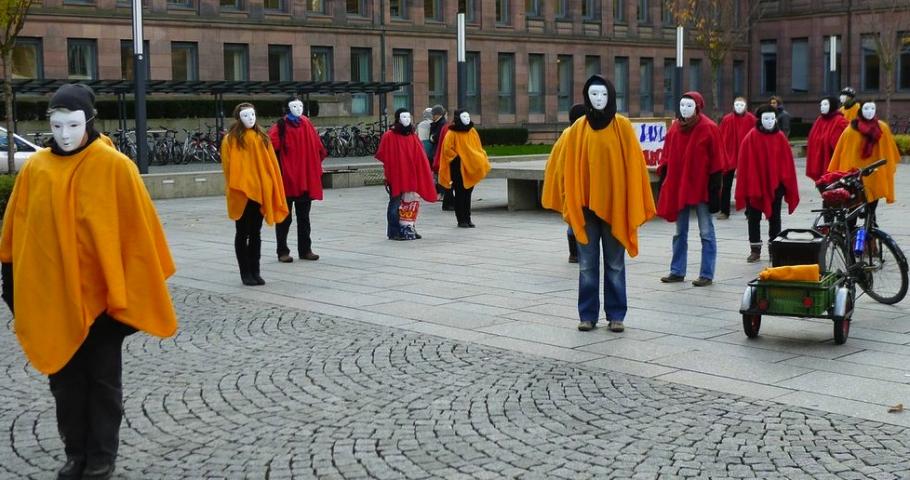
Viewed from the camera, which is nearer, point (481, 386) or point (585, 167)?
point (481, 386)

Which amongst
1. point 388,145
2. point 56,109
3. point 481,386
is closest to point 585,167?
point 481,386

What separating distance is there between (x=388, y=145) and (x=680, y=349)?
857cm

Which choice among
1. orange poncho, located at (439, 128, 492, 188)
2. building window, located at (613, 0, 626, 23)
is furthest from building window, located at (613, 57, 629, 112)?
orange poncho, located at (439, 128, 492, 188)

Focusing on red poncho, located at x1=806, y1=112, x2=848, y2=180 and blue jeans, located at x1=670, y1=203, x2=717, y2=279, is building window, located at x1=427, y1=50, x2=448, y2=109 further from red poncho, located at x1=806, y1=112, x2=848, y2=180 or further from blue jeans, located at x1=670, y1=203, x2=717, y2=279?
blue jeans, located at x1=670, y1=203, x2=717, y2=279

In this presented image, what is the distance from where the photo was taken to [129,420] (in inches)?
276

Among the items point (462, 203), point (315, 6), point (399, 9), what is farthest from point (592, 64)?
point (462, 203)

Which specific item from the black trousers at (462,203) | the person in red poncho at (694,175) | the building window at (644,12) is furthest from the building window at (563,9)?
the person in red poncho at (694,175)

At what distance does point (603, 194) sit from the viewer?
9312 mm

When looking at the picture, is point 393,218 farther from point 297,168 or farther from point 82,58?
point 82,58

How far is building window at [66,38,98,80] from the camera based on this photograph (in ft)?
136

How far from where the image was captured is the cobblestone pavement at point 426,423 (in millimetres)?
5969

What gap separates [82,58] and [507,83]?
19314 millimetres

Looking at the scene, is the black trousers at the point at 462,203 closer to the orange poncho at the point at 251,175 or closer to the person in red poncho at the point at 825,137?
the person in red poncho at the point at 825,137

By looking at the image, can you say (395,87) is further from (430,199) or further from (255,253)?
(255,253)
